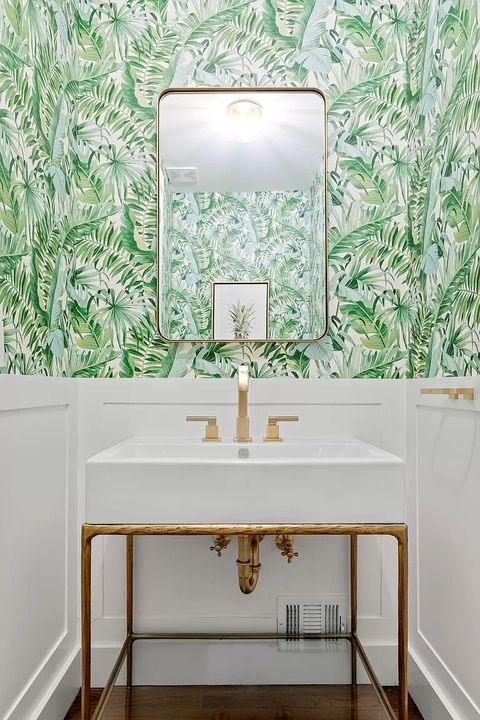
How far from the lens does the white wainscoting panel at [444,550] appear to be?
1313 millimetres

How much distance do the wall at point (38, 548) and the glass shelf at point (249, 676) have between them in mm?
231

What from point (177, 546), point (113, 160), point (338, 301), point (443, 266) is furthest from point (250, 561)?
point (113, 160)

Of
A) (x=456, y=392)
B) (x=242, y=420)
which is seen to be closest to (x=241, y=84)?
(x=242, y=420)

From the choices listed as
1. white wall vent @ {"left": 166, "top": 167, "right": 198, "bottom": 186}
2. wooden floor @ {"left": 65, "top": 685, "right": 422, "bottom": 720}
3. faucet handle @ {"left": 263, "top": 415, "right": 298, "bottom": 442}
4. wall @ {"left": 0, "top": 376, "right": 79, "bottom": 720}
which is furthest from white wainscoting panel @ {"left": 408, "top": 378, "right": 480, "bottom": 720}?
wall @ {"left": 0, "top": 376, "right": 79, "bottom": 720}

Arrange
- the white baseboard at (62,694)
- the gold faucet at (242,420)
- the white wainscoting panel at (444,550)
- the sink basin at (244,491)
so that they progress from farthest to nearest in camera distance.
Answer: the gold faucet at (242,420)
the white baseboard at (62,694)
the white wainscoting panel at (444,550)
the sink basin at (244,491)

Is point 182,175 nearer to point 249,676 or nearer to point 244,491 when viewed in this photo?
point 244,491

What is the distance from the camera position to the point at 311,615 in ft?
5.74

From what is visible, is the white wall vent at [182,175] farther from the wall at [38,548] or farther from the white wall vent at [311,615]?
the white wall vent at [311,615]

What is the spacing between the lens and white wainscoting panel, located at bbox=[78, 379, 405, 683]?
68.5 inches

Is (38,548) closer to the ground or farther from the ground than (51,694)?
farther from the ground

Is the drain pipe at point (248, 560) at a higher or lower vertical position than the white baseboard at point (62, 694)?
higher

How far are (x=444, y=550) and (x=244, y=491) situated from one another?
67cm

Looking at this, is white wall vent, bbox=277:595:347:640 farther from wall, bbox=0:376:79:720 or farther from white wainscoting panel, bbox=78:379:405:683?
wall, bbox=0:376:79:720

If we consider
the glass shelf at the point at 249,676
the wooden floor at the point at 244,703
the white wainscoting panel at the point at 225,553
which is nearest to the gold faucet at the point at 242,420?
the white wainscoting panel at the point at 225,553
